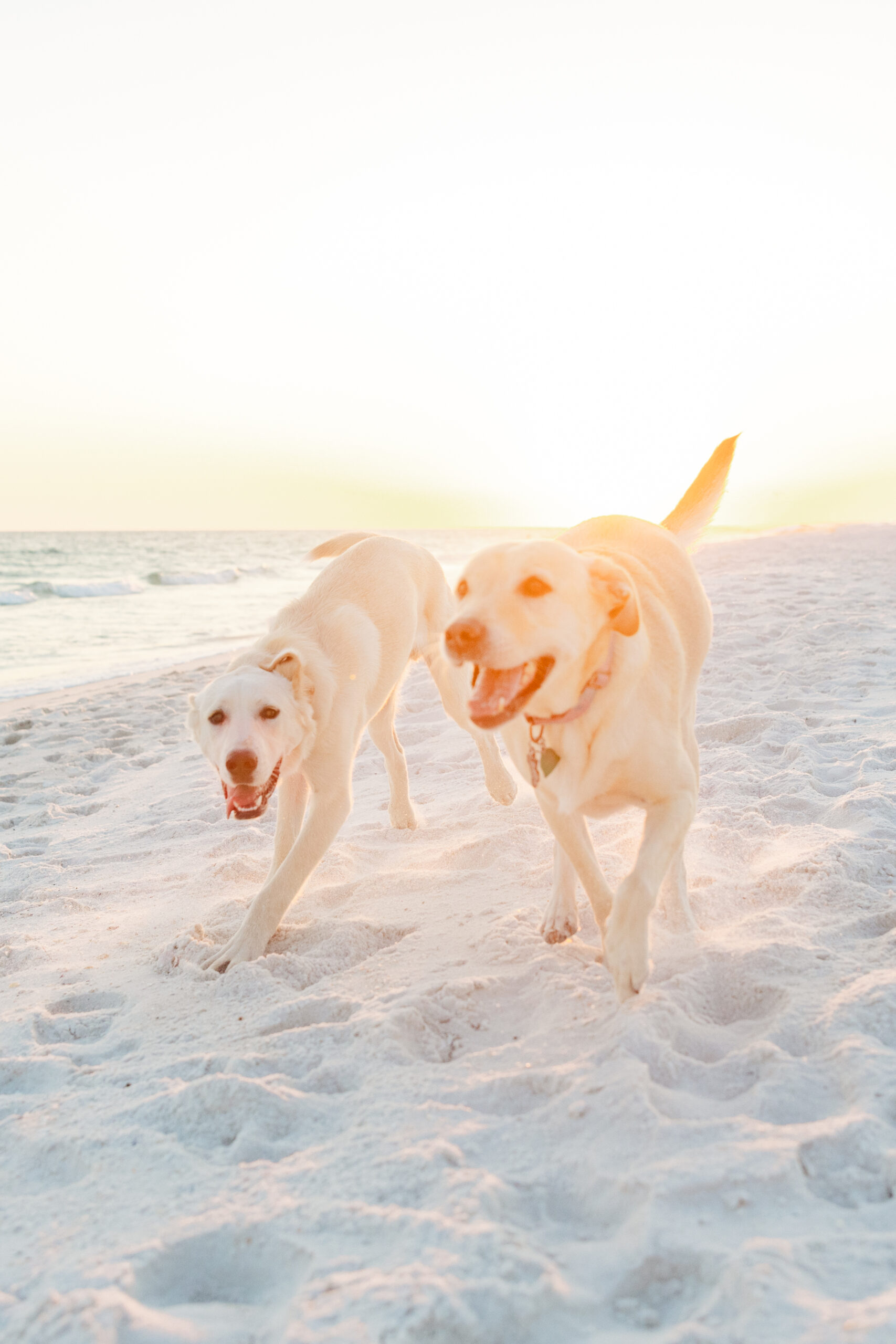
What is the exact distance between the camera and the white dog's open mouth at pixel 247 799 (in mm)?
3076

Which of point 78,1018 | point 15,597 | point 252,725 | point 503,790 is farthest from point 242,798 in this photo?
point 15,597

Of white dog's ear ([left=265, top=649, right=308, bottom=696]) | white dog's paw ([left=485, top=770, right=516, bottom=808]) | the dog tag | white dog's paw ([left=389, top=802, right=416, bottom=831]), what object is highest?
white dog's ear ([left=265, top=649, right=308, bottom=696])

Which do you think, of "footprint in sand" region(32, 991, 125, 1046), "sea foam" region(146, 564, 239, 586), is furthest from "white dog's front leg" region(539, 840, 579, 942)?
"sea foam" region(146, 564, 239, 586)

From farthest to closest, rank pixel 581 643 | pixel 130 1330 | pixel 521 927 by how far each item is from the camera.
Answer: pixel 521 927 < pixel 581 643 < pixel 130 1330

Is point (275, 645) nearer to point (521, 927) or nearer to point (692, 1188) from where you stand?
point (521, 927)

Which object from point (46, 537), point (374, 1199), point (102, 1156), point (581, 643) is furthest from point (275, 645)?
point (46, 537)

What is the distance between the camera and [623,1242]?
60.4 inches

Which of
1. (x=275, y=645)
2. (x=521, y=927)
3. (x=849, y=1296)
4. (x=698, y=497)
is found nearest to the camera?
(x=849, y=1296)

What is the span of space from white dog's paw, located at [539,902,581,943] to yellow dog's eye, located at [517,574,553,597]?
1214 mm

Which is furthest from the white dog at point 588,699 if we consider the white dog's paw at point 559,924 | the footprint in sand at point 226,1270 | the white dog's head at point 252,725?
the footprint in sand at point 226,1270

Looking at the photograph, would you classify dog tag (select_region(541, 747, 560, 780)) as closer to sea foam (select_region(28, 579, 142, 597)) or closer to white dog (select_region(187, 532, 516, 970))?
white dog (select_region(187, 532, 516, 970))

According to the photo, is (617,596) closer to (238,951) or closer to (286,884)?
(286,884)

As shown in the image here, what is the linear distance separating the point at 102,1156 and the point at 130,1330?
0.61 metres

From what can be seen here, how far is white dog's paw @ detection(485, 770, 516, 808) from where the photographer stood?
454 centimetres
